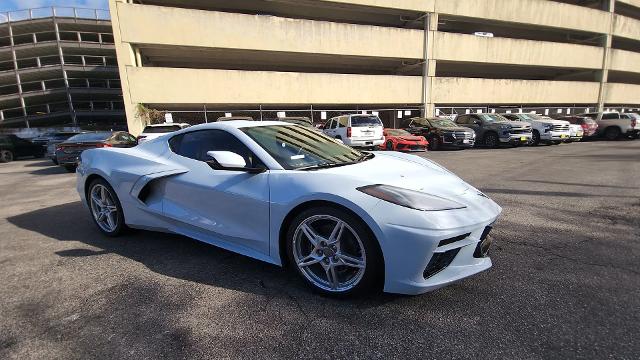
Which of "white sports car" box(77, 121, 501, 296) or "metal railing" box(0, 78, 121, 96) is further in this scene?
"metal railing" box(0, 78, 121, 96)

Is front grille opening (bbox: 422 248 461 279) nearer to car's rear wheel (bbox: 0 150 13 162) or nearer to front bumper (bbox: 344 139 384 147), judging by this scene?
front bumper (bbox: 344 139 384 147)

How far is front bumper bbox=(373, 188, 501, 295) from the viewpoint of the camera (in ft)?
7.27

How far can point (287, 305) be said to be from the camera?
98.9 inches

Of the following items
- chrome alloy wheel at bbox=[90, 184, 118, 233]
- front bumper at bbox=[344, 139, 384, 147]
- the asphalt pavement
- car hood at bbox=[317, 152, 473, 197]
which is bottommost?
front bumper at bbox=[344, 139, 384, 147]

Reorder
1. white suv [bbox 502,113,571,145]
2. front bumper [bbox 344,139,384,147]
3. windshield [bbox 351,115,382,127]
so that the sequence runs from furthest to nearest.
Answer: white suv [bbox 502,113,571,145], windshield [bbox 351,115,382,127], front bumper [bbox 344,139,384,147]

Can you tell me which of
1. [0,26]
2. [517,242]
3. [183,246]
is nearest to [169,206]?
[183,246]

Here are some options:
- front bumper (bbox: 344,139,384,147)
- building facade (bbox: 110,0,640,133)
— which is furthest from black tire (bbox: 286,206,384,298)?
building facade (bbox: 110,0,640,133)

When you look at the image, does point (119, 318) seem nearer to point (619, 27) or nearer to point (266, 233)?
point (266, 233)

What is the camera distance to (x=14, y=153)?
17.4m

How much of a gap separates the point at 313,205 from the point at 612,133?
80.1ft

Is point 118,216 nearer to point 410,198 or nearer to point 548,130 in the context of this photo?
point 410,198

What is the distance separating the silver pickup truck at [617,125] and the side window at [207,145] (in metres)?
24.2

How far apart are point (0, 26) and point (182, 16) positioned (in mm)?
34487

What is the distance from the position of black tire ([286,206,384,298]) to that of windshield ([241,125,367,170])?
49cm
